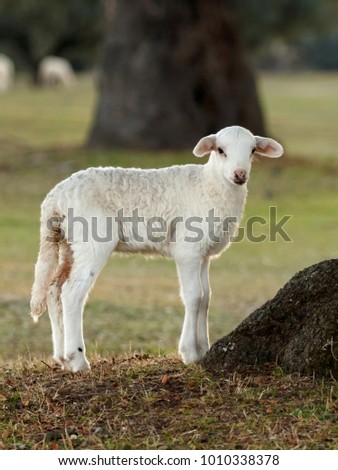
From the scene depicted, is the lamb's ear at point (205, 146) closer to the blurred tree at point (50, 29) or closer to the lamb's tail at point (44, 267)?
the lamb's tail at point (44, 267)

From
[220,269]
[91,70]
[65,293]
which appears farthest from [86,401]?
[91,70]

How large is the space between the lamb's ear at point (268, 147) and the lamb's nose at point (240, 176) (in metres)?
0.33

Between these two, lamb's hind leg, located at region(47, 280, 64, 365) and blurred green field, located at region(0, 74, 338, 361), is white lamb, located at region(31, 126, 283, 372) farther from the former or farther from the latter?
blurred green field, located at region(0, 74, 338, 361)

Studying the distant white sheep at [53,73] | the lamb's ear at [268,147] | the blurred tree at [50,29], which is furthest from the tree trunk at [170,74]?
the distant white sheep at [53,73]

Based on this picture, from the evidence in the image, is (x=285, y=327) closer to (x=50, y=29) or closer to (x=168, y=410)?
(x=168, y=410)

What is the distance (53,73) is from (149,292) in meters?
46.7

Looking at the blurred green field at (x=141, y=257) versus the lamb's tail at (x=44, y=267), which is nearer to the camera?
the lamb's tail at (x=44, y=267)

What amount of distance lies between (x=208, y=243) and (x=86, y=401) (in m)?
1.41

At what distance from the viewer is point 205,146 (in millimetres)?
7871

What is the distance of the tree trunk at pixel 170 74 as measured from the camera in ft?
83.6

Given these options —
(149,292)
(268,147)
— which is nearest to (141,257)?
(149,292)

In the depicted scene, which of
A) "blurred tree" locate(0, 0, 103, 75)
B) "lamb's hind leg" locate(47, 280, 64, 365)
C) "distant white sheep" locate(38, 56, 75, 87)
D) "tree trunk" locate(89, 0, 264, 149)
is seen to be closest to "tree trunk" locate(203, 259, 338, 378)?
"lamb's hind leg" locate(47, 280, 64, 365)

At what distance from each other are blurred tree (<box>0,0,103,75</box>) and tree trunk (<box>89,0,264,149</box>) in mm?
22050

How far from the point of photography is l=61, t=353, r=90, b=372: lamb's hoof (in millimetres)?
7879
